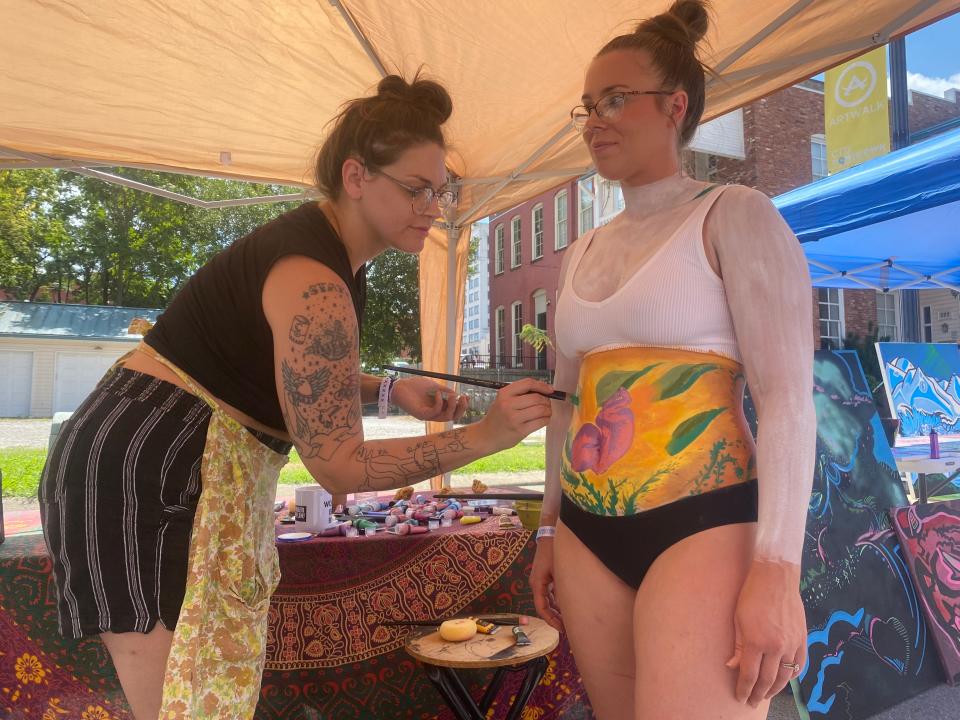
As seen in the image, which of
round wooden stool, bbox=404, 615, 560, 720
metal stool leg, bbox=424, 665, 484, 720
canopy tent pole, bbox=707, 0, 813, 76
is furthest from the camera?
canopy tent pole, bbox=707, 0, 813, 76

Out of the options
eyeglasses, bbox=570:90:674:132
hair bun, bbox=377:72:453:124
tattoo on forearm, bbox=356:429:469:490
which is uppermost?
hair bun, bbox=377:72:453:124

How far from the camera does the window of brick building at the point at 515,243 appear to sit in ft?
83.0

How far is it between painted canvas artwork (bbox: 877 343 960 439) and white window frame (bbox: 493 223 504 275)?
835 inches

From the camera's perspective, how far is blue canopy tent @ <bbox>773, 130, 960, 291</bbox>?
4.09 metres

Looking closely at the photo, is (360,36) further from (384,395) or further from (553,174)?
(384,395)

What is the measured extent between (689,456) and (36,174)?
902 inches

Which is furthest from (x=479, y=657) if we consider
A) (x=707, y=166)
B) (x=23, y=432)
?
(x=23, y=432)

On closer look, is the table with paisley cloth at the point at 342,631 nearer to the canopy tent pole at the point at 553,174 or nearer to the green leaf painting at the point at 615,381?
the green leaf painting at the point at 615,381

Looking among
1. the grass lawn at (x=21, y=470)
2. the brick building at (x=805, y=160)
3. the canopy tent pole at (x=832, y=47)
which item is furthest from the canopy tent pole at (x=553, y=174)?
the brick building at (x=805, y=160)

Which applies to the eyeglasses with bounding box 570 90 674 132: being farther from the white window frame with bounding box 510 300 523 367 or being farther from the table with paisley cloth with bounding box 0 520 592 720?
the white window frame with bounding box 510 300 523 367

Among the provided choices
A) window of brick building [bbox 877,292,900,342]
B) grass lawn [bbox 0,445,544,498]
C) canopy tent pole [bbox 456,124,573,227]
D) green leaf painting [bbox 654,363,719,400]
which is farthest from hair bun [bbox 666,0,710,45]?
window of brick building [bbox 877,292,900,342]

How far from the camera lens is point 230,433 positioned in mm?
1453

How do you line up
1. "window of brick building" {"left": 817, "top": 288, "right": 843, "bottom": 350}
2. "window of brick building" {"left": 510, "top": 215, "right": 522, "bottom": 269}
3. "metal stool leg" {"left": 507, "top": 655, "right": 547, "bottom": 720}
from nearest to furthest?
1. "metal stool leg" {"left": 507, "top": 655, "right": 547, "bottom": 720}
2. "window of brick building" {"left": 817, "top": 288, "right": 843, "bottom": 350}
3. "window of brick building" {"left": 510, "top": 215, "right": 522, "bottom": 269}

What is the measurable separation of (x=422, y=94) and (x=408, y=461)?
0.87 meters
